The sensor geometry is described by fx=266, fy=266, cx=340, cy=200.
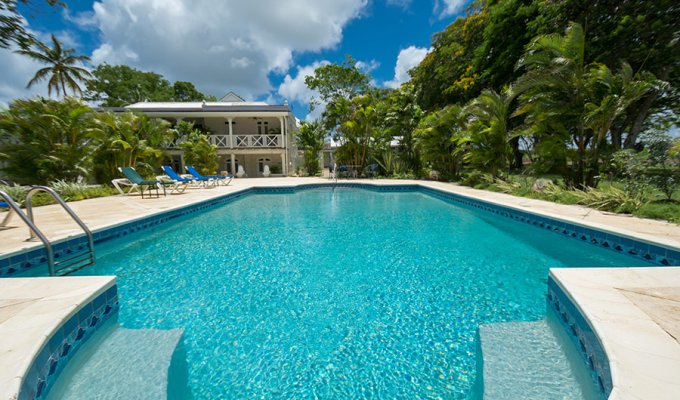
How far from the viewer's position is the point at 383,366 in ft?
6.81

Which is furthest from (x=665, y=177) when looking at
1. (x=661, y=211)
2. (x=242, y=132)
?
(x=242, y=132)

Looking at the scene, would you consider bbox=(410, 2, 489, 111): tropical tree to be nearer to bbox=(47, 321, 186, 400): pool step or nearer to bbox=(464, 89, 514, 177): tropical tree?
bbox=(464, 89, 514, 177): tropical tree

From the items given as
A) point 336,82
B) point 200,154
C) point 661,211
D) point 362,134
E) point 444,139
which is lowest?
point 661,211

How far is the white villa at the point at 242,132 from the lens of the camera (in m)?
19.6

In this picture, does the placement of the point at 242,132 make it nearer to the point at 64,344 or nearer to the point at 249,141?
the point at 249,141

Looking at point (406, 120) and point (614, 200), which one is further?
point (406, 120)

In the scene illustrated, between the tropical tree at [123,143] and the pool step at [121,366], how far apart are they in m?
10.5

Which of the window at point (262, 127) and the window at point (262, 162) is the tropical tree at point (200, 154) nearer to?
the window at point (262, 162)

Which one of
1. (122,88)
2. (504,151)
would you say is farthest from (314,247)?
(122,88)

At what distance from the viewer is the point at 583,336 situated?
1916 mm

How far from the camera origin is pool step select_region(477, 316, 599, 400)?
1724 mm

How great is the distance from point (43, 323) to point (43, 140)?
1045 cm

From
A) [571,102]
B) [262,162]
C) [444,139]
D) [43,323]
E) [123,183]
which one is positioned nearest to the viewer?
[43,323]

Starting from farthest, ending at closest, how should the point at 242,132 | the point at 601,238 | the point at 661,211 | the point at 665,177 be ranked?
the point at 242,132, the point at 665,177, the point at 661,211, the point at 601,238
